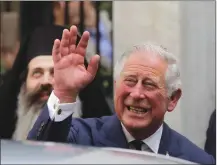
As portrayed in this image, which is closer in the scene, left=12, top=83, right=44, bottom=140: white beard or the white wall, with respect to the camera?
left=12, top=83, right=44, bottom=140: white beard

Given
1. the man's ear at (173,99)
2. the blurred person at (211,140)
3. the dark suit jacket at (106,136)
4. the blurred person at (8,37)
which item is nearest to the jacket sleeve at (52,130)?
the dark suit jacket at (106,136)

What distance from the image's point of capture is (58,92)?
12.1 ft

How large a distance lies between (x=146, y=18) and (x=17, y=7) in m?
1.52

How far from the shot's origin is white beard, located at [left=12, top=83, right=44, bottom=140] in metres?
6.12

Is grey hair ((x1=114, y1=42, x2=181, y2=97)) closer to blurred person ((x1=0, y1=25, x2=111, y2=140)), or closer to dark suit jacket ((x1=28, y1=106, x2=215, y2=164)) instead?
dark suit jacket ((x1=28, y1=106, x2=215, y2=164))

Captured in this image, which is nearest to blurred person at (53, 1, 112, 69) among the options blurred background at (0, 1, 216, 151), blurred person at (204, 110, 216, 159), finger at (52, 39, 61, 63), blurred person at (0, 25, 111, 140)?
blurred background at (0, 1, 216, 151)

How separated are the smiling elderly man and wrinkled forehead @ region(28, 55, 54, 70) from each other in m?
2.12

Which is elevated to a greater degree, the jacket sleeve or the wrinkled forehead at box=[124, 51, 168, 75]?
the wrinkled forehead at box=[124, 51, 168, 75]

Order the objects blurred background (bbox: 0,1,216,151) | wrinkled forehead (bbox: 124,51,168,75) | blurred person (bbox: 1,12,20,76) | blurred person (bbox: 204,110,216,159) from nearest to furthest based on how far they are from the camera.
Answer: wrinkled forehead (bbox: 124,51,168,75), blurred person (bbox: 204,110,216,159), blurred background (bbox: 0,1,216,151), blurred person (bbox: 1,12,20,76)

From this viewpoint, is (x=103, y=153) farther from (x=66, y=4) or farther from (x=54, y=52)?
(x=66, y=4)

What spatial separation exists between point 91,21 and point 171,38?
107 centimetres

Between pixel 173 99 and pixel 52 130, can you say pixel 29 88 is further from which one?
pixel 52 130

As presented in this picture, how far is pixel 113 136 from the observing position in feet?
12.5

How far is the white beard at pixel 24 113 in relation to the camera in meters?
6.12
